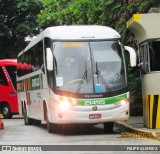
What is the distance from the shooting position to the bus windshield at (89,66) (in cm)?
1448

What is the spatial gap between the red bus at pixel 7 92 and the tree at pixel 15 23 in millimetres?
8195

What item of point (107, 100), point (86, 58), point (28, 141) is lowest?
point (28, 141)

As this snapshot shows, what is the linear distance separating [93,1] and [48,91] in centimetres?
1155

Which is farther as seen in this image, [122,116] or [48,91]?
[48,91]

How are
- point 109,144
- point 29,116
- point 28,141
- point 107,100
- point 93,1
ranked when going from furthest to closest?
point 93,1 < point 29,116 < point 107,100 < point 28,141 < point 109,144

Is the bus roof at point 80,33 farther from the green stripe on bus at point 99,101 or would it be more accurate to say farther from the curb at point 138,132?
the curb at point 138,132

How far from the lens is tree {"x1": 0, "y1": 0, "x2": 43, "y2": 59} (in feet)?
119

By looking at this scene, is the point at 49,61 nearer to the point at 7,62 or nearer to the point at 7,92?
the point at 7,92

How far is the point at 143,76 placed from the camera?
51.9 ft

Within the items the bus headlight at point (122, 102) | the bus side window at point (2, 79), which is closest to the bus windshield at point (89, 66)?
the bus headlight at point (122, 102)

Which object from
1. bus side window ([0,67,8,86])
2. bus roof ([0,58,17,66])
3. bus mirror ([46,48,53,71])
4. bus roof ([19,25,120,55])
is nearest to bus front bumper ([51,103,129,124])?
bus mirror ([46,48,53,71])

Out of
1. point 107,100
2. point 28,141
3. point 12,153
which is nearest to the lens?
point 12,153

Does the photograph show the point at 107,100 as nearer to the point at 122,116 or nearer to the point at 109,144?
the point at 122,116

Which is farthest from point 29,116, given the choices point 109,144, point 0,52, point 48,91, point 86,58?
point 0,52
